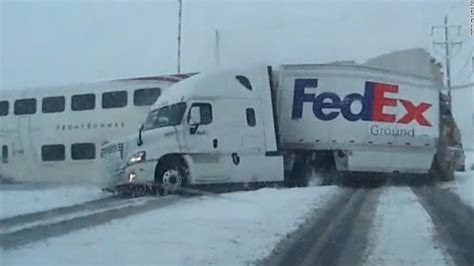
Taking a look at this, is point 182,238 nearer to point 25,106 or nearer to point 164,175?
point 164,175

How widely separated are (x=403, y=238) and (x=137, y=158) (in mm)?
9876

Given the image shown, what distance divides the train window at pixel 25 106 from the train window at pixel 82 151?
2610 mm

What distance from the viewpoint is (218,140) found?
20.0 m

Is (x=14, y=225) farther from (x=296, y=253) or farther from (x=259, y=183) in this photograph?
(x=259, y=183)

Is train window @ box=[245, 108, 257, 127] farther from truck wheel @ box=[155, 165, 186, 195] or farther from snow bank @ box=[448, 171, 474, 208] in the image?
snow bank @ box=[448, 171, 474, 208]

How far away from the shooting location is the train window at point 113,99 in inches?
1022

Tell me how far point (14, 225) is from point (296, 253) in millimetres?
5192

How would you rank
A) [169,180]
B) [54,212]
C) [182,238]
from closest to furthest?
[182,238]
[54,212]
[169,180]

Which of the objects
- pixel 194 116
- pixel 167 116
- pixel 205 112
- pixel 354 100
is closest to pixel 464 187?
pixel 354 100

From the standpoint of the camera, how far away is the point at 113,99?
26.2 metres

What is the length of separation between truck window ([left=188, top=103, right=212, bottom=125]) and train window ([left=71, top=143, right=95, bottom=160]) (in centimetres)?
670

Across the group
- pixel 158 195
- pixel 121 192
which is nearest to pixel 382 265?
pixel 158 195

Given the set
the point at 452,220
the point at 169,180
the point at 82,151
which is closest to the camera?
the point at 452,220

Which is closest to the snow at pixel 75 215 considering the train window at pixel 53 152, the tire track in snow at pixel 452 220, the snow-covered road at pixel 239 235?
the snow-covered road at pixel 239 235
